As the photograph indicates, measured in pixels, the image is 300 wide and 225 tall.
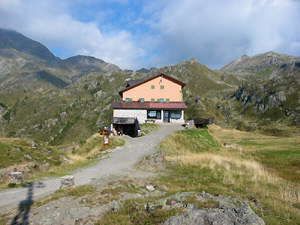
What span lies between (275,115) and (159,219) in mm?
121411

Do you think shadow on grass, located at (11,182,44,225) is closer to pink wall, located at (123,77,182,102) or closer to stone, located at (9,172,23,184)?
stone, located at (9,172,23,184)

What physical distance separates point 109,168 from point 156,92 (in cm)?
3151

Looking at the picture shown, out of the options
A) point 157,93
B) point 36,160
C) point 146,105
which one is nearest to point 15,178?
point 36,160

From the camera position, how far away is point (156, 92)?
47094mm

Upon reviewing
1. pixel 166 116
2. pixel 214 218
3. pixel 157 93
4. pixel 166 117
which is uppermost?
pixel 157 93

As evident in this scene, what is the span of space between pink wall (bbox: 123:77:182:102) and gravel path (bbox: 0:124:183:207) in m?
15.5

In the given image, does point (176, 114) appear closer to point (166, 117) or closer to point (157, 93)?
point (166, 117)

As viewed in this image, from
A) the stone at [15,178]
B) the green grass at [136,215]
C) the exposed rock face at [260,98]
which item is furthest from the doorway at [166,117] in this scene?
the exposed rock face at [260,98]

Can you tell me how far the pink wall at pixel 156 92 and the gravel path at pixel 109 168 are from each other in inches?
610

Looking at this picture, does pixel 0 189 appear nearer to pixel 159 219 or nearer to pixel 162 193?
pixel 162 193

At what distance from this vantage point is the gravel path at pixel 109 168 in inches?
469

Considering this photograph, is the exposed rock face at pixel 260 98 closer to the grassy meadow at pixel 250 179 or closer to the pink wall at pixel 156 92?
the pink wall at pixel 156 92

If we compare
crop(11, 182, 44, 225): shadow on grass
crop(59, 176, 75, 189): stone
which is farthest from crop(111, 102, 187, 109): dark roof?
crop(11, 182, 44, 225): shadow on grass

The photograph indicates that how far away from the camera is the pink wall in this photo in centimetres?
4700
